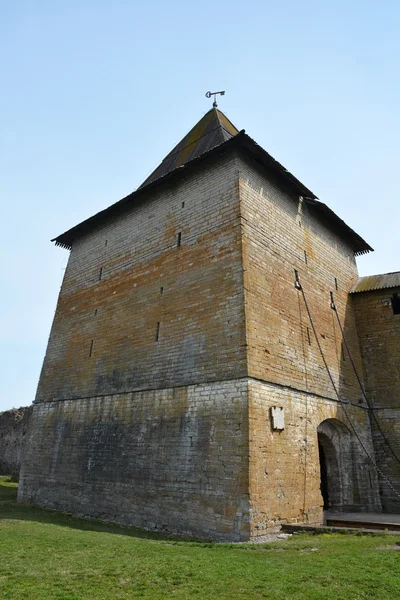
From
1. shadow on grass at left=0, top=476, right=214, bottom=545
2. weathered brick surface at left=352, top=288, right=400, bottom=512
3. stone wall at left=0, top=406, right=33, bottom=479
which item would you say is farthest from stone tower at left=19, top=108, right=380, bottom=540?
stone wall at left=0, top=406, right=33, bottom=479

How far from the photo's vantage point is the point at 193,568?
17.2 ft

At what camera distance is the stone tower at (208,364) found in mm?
8305

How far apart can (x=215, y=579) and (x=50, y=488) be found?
8684 millimetres

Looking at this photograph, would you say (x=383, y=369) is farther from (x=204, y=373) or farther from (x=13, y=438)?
(x=13, y=438)

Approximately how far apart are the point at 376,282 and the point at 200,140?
7.87 metres

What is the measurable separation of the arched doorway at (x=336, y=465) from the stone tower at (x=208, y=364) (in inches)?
2.1

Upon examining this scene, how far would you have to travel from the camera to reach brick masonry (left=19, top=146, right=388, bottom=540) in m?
8.24

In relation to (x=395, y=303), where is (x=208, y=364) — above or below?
below

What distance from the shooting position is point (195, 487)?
827cm

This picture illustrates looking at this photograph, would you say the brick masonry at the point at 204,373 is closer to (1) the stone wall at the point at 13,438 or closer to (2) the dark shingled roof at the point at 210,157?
(2) the dark shingled roof at the point at 210,157

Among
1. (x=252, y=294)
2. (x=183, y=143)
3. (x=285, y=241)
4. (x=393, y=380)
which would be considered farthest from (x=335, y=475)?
(x=183, y=143)

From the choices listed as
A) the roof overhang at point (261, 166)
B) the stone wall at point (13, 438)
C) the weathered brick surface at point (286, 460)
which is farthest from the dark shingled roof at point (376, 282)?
the stone wall at point (13, 438)

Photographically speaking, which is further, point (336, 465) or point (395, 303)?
point (395, 303)

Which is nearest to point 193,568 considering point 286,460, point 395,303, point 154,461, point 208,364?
point 286,460
